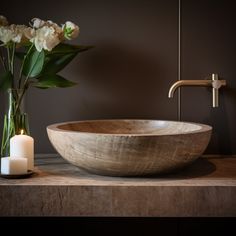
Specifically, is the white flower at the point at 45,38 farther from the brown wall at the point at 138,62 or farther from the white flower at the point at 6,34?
the brown wall at the point at 138,62

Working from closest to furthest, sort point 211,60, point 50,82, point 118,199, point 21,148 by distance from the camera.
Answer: point 118,199
point 21,148
point 50,82
point 211,60

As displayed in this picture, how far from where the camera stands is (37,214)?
2.75 ft

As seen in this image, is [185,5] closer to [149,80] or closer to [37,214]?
[149,80]

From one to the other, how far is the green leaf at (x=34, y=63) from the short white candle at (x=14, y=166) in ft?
0.89

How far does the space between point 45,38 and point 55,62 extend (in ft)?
0.51

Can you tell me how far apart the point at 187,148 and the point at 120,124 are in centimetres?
38

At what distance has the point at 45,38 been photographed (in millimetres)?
1007

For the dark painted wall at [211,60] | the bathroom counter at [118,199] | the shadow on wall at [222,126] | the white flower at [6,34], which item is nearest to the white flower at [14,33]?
the white flower at [6,34]

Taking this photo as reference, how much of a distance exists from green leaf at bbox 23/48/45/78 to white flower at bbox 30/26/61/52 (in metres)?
0.04

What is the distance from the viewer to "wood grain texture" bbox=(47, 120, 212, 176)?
835 millimetres

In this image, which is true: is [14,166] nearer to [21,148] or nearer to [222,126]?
[21,148]

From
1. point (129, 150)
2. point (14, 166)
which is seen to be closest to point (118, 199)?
point (129, 150)

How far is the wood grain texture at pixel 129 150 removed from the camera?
835 millimetres
